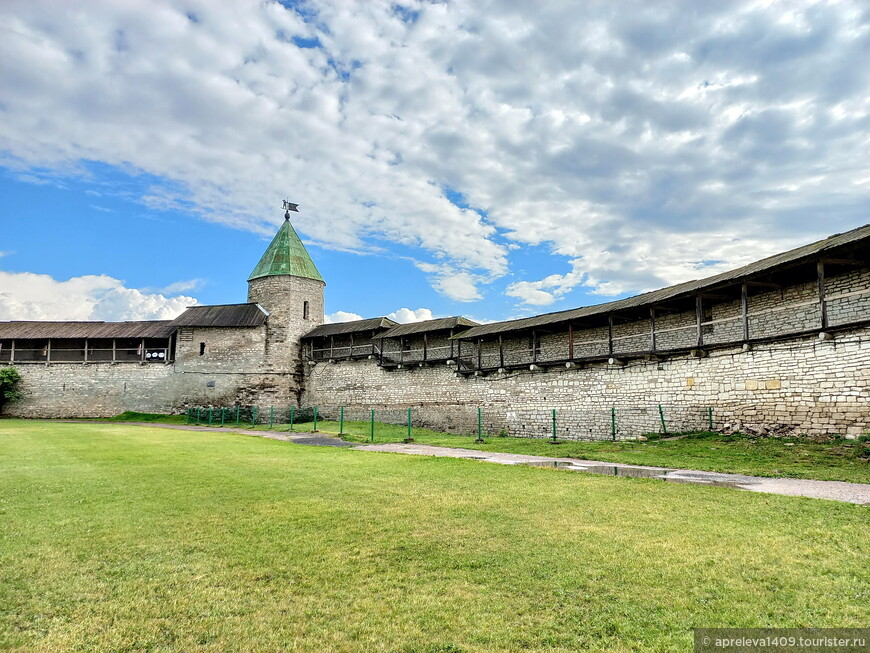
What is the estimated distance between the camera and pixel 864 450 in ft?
33.4

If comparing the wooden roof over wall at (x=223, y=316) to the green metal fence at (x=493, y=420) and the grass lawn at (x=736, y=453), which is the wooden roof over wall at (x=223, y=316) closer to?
the green metal fence at (x=493, y=420)

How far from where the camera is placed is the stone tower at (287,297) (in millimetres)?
32844

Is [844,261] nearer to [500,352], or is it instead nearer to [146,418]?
[500,352]

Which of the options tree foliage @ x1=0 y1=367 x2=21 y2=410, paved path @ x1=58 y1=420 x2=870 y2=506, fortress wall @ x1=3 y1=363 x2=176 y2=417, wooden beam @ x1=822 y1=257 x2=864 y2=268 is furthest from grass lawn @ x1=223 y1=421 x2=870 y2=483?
tree foliage @ x1=0 y1=367 x2=21 y2=410

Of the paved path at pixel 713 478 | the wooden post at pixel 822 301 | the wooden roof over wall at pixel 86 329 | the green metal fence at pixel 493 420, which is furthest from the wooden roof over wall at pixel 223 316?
the wooden post at pixel 822 301

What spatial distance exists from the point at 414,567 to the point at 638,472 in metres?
6.26

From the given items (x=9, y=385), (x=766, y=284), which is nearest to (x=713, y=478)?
(x=766, y=284)

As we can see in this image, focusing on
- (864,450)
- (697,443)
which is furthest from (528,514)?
(697,443)

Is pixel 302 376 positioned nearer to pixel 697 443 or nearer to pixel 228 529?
pixel 697 443

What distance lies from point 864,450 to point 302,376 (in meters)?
28.8

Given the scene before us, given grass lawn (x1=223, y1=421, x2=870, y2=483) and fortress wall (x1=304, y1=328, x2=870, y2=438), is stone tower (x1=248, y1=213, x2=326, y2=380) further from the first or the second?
grass lawn (x1=223, y1=421, x2=870, y2=483)

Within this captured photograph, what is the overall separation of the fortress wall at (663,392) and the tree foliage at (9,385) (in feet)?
72.5

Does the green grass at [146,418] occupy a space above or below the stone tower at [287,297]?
below

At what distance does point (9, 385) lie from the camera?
A: 31.9 m
